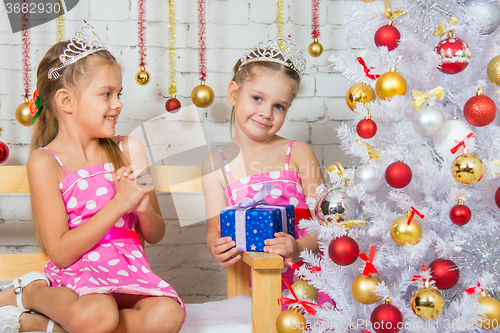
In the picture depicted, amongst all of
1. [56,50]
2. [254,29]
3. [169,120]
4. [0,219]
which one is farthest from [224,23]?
[0,219]

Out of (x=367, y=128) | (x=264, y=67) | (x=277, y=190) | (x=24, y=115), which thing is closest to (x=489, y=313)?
(x=367, y=128)

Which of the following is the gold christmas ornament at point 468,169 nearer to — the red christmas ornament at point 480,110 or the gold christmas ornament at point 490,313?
the red christmas ornament at point 480,110

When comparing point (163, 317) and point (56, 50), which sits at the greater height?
point (56, 50)

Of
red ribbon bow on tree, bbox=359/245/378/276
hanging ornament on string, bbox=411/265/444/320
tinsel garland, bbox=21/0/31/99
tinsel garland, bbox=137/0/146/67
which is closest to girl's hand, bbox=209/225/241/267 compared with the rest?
red ribbon bow on tree, bbox=359/245/378/276

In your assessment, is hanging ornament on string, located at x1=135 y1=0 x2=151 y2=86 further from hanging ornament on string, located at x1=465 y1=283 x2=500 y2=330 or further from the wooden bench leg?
hanging ornament on string, located at x1=465 y1=283 x2=500 y2=330

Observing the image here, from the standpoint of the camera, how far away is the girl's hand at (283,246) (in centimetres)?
100

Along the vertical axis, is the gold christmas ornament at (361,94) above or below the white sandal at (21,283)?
above

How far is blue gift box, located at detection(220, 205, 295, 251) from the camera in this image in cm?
102

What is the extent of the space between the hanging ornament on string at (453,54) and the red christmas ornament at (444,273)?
1.13 feet

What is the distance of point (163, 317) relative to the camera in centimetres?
91

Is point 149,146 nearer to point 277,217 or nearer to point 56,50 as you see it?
point 56,50

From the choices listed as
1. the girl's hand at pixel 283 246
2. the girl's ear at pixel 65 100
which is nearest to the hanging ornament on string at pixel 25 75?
the girl's ear at pixel 65 100

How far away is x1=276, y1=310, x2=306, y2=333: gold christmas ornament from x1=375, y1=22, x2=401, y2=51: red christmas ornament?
1.87ft

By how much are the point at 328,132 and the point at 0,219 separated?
1267 mm
